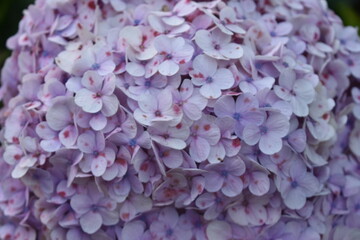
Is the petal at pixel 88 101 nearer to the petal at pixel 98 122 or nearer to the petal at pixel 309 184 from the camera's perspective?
the petal at pixel 98 122

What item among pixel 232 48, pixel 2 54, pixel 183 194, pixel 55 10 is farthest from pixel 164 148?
pixel 2 54

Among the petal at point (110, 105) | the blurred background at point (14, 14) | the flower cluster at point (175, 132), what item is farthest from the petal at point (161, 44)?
the blurred background at point (14, 14)

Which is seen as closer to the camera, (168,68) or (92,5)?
(168,68)

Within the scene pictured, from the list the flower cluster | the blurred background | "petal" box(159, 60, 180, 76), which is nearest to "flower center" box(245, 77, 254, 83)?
the flower cluster

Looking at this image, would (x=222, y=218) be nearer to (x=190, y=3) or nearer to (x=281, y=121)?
(x=281, y=121)

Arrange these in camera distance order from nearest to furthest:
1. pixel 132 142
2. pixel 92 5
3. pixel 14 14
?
pixel 132 142, pixel 92 5, pixel 14 14

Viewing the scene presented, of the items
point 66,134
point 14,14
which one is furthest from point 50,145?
point 14,14

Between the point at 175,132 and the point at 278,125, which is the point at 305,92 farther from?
the point at 175,132
